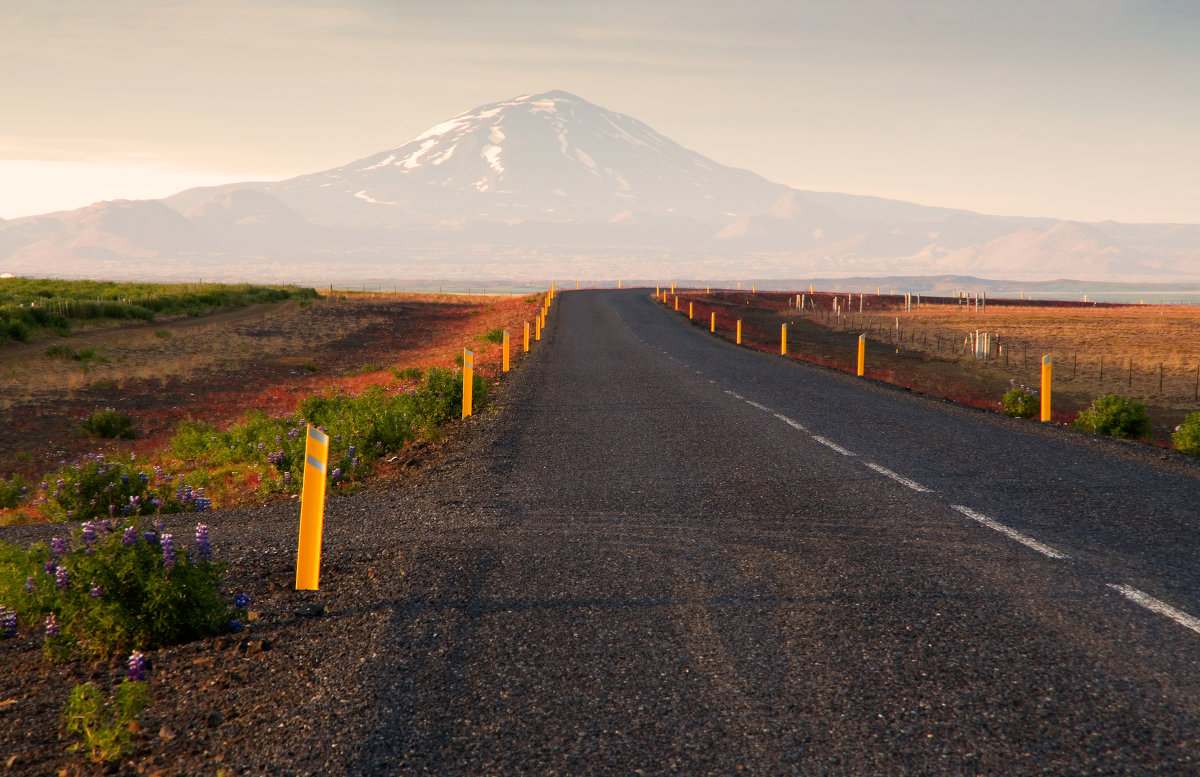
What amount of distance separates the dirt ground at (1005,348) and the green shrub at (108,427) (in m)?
19.1

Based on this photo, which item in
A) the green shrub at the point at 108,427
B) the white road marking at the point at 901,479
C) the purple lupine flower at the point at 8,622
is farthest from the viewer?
the green shrub at the point at 108,427

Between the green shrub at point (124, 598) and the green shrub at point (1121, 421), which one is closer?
the green shrub at point (124, 598)

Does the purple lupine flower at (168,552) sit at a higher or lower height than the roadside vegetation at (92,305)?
lower

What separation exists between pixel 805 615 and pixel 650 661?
1085mm

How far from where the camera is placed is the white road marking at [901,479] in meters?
8.17

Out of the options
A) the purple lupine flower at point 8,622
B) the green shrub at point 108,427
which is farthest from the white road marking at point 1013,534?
the green shrub at point 108,427

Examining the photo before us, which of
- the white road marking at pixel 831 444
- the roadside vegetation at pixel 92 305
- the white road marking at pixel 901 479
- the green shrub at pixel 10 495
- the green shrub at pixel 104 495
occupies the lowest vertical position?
the green shrub at pixel 10 495

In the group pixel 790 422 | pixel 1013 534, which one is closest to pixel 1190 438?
pixel 790 422

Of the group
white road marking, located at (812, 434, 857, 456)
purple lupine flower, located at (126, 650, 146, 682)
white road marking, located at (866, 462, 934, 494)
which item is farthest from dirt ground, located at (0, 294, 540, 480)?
white road marking, located at (866, 462, 934, 494)

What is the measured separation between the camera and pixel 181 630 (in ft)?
16.8

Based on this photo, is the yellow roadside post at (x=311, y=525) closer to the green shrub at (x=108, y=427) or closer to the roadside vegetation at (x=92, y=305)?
the green shrub at (x=108, y=427)

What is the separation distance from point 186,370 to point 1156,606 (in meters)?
30.2

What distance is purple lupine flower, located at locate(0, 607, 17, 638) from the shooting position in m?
5.54

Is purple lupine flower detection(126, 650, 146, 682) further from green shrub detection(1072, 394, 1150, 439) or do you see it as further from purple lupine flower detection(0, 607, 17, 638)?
green shrub detection(1072, 394, 1150, 439)
